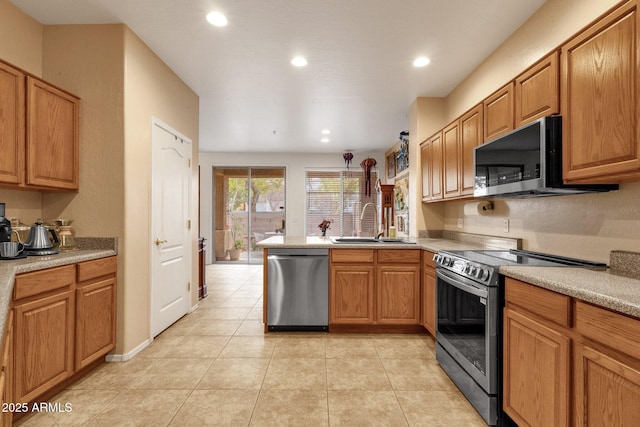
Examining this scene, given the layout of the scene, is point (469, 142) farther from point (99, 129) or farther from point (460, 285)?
point (99, 129)

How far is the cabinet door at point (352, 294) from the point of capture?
3262 mm

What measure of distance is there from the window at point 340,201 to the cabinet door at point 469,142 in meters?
4.74

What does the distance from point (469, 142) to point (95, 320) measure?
3.26m

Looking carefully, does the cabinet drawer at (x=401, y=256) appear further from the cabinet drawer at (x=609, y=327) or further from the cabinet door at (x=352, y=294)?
the cabinet drawer at (x=609, y=327)

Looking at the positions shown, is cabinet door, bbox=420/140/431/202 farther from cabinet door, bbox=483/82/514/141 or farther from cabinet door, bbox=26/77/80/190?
cabinet door, bbox=26/77/80/190

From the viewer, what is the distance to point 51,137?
2.37 meters

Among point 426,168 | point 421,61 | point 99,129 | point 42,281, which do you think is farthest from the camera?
point 426,168

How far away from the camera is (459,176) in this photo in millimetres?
3020

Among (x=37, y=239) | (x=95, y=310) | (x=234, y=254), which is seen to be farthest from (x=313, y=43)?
(x=234, y=254)

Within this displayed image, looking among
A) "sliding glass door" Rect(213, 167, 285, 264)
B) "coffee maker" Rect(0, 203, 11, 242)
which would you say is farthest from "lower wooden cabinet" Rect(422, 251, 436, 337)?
"sliding glass door" Rect(213, 167, 285, 264)

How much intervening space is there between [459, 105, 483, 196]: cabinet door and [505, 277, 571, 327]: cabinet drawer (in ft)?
3.90

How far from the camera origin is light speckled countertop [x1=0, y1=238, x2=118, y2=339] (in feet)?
4.08

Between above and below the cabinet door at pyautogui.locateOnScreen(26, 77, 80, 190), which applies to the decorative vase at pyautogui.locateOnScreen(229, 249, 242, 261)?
below

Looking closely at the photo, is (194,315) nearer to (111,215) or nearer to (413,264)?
(111,215)
